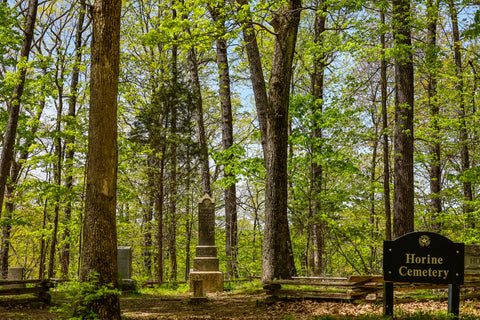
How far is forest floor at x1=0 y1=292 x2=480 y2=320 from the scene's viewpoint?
301 inches

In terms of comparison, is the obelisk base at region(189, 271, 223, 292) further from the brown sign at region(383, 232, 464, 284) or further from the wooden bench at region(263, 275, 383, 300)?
the brown sign at region(383, 232, 464, 284)

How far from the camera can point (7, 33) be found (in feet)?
48.7

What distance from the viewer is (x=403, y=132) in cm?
1231

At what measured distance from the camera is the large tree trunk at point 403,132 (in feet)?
39.0

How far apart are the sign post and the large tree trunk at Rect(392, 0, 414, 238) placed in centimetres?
558

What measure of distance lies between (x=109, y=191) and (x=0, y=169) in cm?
965

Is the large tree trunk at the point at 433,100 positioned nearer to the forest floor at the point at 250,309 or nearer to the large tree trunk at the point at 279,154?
the large tree trunk at the point at 279,154

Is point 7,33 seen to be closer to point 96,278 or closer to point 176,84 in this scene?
point 176,84

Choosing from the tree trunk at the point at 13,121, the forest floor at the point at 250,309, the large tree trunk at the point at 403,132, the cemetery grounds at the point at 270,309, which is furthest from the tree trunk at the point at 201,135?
the large tree trunk at the point at 403,132

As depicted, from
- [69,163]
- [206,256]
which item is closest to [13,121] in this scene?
[69,163]

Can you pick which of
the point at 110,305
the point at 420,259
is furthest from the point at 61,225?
the point at 420,259

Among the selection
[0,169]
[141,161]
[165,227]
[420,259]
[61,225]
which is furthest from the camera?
[165,227]

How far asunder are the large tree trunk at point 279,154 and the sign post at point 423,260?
396cm

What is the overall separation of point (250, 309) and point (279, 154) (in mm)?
3715
